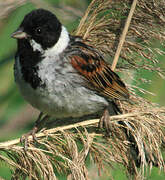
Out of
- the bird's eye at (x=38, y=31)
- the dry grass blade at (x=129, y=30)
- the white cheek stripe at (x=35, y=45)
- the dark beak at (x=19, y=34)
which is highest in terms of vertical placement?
the dark beak at (x=19, y=34)

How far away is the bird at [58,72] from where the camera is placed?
2223mm

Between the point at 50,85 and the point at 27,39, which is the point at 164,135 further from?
the point at 27,39

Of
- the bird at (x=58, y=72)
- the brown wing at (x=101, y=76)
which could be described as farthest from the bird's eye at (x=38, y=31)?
the brown wing at (x=101, y=76)

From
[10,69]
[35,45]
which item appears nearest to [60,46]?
[35,45]

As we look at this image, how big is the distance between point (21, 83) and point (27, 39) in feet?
0.82

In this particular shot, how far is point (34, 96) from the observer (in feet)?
7.36

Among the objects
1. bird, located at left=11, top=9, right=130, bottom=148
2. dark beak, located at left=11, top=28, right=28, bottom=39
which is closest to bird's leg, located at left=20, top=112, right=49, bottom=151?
bird, located at left=11, top=9, right=130, bottom=148

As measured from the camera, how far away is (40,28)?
2268 mm

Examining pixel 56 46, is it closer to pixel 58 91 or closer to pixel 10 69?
pixel 58 91

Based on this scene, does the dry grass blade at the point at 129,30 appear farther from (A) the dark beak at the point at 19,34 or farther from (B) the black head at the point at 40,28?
(A) the dark beak at the point at 19,34

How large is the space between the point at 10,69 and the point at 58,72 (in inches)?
26.4

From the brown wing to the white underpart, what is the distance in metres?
0.12

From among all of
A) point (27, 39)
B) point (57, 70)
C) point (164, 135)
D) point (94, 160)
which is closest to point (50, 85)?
point (57, 70)

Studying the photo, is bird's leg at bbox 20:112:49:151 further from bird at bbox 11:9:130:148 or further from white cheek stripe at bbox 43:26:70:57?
white cheek stripe at bbox 43:26:70:57
